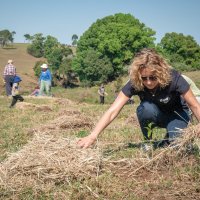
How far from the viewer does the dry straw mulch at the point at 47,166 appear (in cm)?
371

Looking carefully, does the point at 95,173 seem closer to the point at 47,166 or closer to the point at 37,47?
the point at 47,166

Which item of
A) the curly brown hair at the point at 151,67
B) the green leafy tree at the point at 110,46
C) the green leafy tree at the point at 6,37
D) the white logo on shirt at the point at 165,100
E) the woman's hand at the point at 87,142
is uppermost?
the green leafy tree at the point at 6,37

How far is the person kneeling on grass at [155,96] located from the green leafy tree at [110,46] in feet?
162

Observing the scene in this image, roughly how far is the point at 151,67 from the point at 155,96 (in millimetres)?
622

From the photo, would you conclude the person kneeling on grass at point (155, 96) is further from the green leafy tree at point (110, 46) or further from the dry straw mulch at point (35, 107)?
the green leafy tree at point (110, 46)

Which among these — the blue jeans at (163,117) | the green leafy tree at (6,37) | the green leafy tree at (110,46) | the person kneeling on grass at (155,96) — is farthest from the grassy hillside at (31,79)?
the person kneeling on grass at (155,96)

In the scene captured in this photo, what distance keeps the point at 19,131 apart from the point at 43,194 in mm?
3973

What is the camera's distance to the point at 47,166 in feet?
12.5

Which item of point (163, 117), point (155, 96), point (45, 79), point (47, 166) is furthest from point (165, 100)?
point (45, 79)

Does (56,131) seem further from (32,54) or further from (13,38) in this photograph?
(13,38)

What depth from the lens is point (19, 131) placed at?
7.34 metres

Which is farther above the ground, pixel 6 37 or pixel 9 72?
pixel 6 37

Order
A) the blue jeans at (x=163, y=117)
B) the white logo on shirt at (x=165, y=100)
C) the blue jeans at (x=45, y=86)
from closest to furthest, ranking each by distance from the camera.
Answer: the white logo on shirt at (x=165, y=100)
the blue jeans at (x=163, y=117)
the blue jeans at (x=45, y=86)

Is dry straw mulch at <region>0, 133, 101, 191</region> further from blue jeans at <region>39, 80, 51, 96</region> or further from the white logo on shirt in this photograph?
blue jeans at <region>39, 80, 51, 96</region>
